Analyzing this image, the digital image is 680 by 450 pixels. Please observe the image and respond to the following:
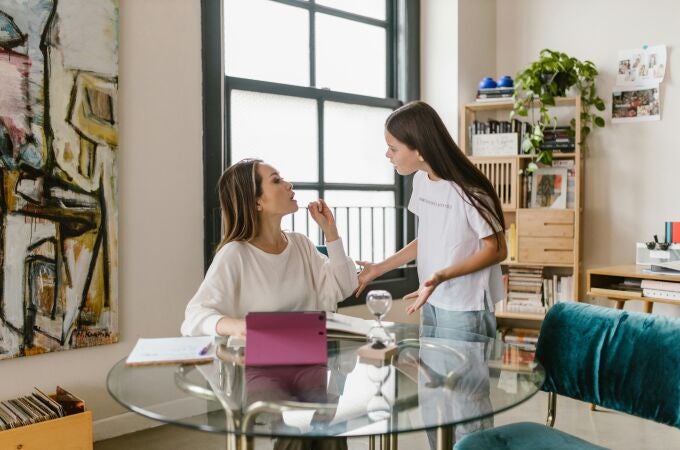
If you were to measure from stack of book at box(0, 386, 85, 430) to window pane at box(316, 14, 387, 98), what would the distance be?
83.4 inches

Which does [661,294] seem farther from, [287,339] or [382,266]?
[287,339]

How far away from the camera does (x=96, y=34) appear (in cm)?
267

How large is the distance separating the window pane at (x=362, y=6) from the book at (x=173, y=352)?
2586 mm

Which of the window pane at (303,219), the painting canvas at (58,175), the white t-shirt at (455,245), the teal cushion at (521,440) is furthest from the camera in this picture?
the window pane at (303,219)

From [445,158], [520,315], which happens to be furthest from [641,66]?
[445,158]

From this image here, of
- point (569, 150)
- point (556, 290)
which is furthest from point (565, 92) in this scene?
point (556, 290)

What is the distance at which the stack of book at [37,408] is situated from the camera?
2262 millimetres

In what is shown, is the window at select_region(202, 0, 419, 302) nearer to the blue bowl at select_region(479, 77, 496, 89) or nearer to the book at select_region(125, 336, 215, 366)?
the blue bowl at select_region(479, 77, 496, 89)

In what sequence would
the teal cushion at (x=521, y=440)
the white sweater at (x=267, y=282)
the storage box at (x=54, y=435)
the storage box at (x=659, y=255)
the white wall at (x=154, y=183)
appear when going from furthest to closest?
the storage box at (x=659, y=255) < the white wall at (x=154, y=183) < the storage box at (x=54, y=435) < the white sweater at (x=267, y=282) < the teal cushion at (x=521, y=440)

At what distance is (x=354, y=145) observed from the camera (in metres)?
3.89

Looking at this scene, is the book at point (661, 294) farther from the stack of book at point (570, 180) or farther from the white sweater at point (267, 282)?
the white sweater at point (267, 282)

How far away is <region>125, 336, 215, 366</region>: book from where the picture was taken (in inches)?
59.3

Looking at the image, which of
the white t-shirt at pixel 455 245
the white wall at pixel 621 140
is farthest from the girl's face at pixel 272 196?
the white wall at pixel 621 140

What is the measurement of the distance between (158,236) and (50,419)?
0.90m
